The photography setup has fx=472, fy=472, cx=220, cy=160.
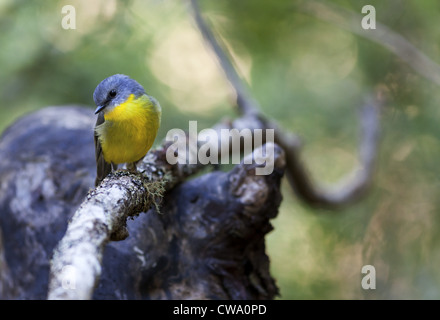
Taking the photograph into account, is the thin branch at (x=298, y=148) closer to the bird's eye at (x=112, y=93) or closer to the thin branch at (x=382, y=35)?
the thin branch at (x=382, y=35)

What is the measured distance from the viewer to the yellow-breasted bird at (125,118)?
192 cm

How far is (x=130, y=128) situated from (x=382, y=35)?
11.6 feet

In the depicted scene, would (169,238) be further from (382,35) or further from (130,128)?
(382,35)

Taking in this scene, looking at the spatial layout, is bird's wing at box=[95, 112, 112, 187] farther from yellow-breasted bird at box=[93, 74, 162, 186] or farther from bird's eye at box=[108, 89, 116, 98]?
bird's eye at box=[108, 89, 116, 98]

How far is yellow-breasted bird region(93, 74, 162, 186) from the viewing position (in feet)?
6.31

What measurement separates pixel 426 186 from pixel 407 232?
0.60 m

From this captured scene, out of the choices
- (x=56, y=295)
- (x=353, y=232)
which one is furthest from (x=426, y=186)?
(x=56, y=295)

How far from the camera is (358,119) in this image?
570 centimetres

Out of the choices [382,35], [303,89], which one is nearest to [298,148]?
[382,35]

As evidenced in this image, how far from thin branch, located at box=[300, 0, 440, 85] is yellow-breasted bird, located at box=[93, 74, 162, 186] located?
3.17 meters

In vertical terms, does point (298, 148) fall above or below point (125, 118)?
below

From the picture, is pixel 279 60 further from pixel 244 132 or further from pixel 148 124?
pixel 148 124

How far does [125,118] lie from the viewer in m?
1.98

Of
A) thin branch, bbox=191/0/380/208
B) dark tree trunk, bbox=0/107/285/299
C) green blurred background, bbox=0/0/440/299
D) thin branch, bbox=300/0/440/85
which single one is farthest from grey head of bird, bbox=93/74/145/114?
thin branch, bbox=300/0/440/85
